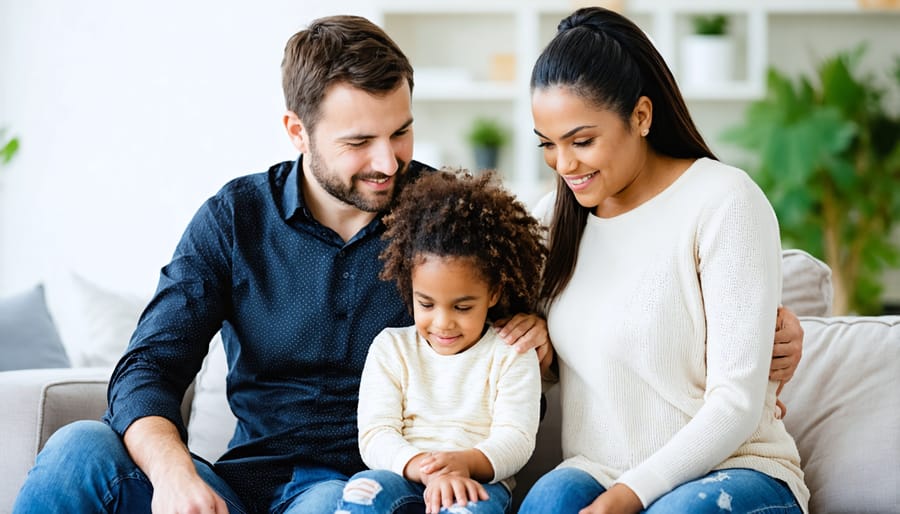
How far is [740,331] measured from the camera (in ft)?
5.17

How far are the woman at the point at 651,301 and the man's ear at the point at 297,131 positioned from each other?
490 mm

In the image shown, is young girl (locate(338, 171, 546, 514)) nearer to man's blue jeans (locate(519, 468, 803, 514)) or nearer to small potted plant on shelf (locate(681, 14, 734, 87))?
man's blue jeans (locate(519, 468, 803, 514))

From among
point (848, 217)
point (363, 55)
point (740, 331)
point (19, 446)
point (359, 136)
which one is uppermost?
point (363, 55)

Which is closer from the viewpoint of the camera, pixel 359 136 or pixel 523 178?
pixel 359 136

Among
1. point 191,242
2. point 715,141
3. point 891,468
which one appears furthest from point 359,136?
point 715,141

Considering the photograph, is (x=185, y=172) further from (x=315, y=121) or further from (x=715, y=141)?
(x=315, y=121)

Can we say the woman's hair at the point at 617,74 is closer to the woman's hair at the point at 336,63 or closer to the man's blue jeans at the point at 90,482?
the woman's hair at the point at 336,63

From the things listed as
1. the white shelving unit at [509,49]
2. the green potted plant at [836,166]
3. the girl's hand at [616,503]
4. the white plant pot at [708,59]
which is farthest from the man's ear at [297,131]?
the white plant pot at [708,59]

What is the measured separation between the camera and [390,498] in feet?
5.03

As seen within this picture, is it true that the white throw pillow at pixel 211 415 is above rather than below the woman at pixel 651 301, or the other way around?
below

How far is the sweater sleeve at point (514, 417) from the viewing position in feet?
5.37

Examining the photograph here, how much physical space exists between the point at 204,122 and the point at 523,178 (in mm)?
1478

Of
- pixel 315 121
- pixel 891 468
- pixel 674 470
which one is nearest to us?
pixel 674 470

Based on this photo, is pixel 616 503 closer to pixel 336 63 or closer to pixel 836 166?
pixel 336 63
